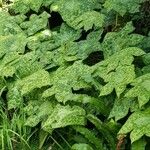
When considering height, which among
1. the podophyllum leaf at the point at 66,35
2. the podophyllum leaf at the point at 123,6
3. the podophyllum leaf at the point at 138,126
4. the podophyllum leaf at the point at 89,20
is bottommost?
the podophyllum leaf at the point at 138,126

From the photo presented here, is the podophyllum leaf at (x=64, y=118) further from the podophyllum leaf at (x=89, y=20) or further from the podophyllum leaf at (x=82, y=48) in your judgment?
the podophyllum leaf at (x=89, y=20)

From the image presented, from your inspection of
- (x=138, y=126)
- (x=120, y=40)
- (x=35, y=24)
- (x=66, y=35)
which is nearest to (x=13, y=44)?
(x=35, y=24)

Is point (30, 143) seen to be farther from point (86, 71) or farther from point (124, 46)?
point (124, 46)

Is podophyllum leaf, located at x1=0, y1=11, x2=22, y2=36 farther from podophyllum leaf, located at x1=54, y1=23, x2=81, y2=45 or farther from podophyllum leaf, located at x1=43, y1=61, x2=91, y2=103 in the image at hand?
podophyllum leaf, located at x1=43, y1=61, x2=91, y2=103

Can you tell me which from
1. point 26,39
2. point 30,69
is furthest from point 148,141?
point 26,39

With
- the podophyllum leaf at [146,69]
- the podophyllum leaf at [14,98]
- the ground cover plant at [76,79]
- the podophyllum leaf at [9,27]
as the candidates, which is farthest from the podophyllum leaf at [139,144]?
the podophyllum leaf at [9,27]

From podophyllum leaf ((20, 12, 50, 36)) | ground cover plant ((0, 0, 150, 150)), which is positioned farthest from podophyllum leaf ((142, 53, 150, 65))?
podophyllum leaf ((20, 12, 50, 36))

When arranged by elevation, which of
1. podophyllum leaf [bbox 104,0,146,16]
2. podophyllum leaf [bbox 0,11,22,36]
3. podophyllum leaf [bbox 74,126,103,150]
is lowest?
podophyllum leaf [bbox 74,126,103,150]
